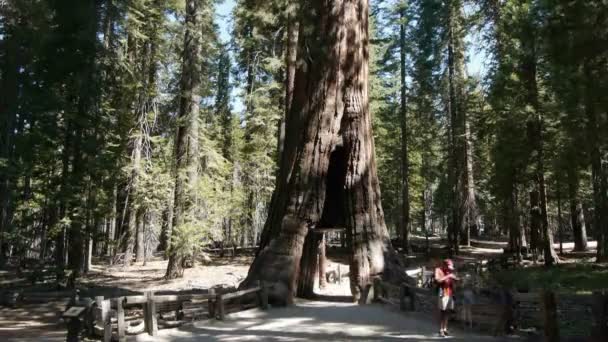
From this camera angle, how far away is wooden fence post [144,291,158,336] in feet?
30.9

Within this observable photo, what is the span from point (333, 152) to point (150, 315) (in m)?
6.73

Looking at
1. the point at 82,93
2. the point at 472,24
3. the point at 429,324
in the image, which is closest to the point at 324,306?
the point at 429,324

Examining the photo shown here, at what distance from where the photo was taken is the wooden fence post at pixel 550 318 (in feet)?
26.6

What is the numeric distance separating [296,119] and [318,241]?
3.98 m

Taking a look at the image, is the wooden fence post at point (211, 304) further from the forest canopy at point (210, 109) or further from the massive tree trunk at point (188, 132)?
the massive tree trunk at point (188, 132)

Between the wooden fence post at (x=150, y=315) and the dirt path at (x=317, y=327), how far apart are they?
0.60ft

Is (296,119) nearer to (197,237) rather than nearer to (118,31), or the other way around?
(197,237)

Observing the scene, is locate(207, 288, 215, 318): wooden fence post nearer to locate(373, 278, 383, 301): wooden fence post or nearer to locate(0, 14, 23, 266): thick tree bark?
locate(373, 278, 383, 301): wooden fence post

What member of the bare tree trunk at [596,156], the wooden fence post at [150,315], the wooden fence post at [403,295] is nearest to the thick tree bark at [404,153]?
the bare tree trunk at [596,156]

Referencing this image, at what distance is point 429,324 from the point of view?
32.7ft

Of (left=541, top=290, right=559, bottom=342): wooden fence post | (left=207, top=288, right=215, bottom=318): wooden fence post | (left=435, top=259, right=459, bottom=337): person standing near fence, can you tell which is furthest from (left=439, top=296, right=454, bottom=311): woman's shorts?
(left=207, top=288, right=215, bottom=318): wooden fence post

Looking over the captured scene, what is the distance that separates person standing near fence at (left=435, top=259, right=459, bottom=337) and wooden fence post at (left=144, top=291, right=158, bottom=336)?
5.34 metres

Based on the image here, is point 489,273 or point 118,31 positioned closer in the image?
point 489,273

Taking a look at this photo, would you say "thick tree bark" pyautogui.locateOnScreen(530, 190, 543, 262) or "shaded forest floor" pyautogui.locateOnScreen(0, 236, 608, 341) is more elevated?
"thick tree bark" pyautogui.locateOnScreen(530, 190, 543, 262)
